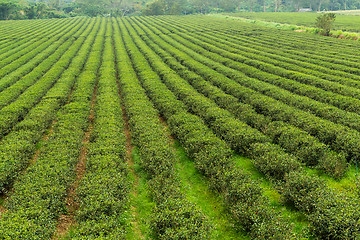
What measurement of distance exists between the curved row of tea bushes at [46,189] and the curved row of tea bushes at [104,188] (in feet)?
2.64

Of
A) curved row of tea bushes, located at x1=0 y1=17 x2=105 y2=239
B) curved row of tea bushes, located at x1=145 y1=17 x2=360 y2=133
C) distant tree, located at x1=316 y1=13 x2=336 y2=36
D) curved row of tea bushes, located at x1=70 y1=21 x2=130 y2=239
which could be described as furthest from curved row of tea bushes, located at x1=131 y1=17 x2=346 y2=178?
distant tree, located at x1=316 y1=13 x2=336 y2=36

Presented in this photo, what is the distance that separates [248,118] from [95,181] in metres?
10.9

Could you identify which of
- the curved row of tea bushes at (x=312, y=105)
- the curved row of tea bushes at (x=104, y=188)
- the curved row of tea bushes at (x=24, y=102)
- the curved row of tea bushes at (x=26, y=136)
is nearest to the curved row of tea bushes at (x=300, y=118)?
the curved row of tea bushes at (x=312, y=105)

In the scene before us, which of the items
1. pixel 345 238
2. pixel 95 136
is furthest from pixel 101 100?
pixel 345 238

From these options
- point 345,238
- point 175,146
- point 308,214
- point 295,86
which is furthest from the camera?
point 295,86

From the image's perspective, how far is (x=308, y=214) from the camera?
8.62 m

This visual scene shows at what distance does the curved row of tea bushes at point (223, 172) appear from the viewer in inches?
304

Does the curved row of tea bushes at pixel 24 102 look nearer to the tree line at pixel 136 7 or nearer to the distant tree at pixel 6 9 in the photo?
the distant tree at pixel 6 9

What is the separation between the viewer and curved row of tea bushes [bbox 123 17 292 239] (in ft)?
25.3

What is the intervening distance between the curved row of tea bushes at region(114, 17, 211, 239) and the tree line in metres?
111

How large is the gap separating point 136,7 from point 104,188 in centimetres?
15823

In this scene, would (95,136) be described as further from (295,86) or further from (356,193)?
(295,86)

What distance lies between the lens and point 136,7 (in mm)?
144125

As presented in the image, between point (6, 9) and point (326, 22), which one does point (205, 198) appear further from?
point (6, 9)
